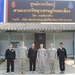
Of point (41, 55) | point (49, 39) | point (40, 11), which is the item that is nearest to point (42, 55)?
point (41, 55)

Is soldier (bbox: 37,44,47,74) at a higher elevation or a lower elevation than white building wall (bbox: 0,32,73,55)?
lower

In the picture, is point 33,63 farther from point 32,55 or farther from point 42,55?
point 42,55

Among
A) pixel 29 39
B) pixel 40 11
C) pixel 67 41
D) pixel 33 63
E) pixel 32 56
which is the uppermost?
pixel 40 11

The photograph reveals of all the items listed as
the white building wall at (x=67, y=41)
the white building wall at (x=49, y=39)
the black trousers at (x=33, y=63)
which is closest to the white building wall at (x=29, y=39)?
the white building wall at (x=49, y=39)

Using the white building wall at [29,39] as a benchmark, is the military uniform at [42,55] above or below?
below

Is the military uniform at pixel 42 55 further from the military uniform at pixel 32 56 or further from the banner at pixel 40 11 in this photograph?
the banner at pixel 40 11

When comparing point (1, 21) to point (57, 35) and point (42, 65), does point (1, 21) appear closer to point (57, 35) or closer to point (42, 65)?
point (57, 35)

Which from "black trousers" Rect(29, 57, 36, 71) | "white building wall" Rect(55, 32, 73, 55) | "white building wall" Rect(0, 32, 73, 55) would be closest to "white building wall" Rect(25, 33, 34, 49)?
"white building wall" Rect(0, 32, 73, 55)

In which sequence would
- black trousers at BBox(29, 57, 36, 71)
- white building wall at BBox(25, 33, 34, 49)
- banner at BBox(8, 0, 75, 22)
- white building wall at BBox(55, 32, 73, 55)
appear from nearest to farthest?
black trousers at BBox(29, 57, 36, 71), banner at BBox(8, 0, 75, 22), white building wall at BBox(25, 33, 34, 49), white building wall at BBox(55, 32, 73, 55)

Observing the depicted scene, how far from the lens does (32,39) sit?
21359 mm

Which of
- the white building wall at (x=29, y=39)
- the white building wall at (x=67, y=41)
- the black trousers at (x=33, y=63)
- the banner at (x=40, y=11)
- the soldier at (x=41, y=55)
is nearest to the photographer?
the soldier at (x=41, y=55)

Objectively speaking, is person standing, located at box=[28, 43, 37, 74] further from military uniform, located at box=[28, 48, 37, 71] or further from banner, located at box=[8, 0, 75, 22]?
banner, located at box=[8, 0, 75, 22]

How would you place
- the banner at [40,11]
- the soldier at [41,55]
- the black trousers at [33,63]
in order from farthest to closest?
the banner at [40,11], the black trousers at [33,63], the soldier at [41,55]

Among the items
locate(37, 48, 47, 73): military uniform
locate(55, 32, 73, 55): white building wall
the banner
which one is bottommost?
locate(37, 48, 47, 73): military uniform
